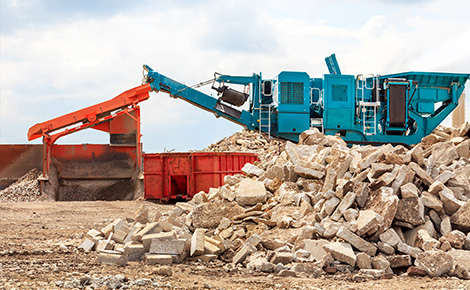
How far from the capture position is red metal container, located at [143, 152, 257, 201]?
1427 cm

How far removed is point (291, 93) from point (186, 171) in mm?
3797

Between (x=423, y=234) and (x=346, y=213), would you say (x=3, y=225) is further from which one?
Result: (x=423, y=234)

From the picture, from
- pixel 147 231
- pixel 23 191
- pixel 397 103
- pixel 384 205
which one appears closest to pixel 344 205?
pixel 384 205

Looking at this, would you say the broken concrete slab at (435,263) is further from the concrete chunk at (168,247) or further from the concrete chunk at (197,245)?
the concrete chunk at (168,247)

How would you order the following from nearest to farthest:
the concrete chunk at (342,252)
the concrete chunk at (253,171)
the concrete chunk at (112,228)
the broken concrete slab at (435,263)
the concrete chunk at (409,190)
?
the broken concrete slab at (435,263)
the concrete chunk at (342,252)
the concrete chunk at (409,190)
the concrete chunk at (112,228)
the concrete chunk at (253,171)

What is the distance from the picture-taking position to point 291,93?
1517 centimetres

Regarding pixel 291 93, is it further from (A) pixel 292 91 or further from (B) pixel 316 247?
(B) pixel 316 247

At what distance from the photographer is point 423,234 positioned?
22.0ft

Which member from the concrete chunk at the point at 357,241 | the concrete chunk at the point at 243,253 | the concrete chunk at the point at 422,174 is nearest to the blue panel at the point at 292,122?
the concrete chunk at the point at 422,174

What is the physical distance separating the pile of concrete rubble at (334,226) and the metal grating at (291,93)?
6.48m

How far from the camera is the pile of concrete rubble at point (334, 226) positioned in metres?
6.43

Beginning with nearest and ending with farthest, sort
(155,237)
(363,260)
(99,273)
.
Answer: (99,273), (363,260), (155,237)

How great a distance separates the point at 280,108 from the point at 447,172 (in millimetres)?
7809

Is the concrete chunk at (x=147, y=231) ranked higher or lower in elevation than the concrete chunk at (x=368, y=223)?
lower
